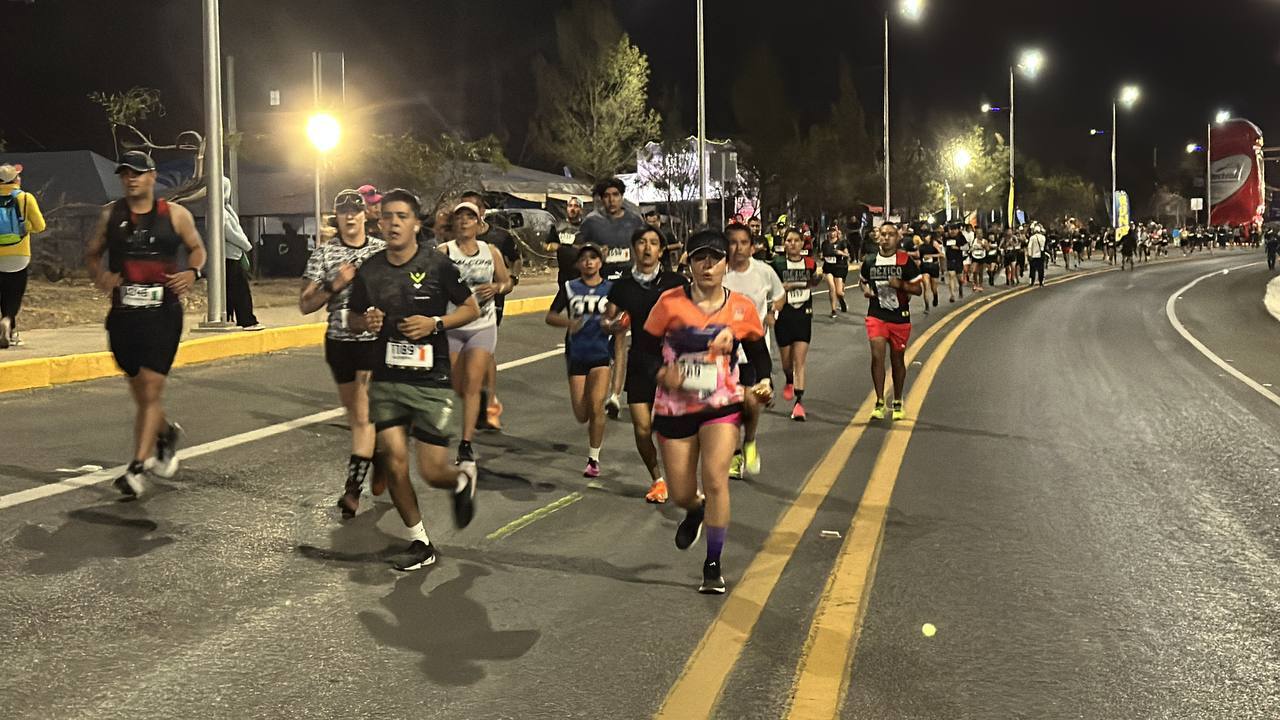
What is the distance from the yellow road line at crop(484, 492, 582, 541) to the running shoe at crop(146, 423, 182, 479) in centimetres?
214

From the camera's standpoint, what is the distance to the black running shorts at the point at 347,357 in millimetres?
8195

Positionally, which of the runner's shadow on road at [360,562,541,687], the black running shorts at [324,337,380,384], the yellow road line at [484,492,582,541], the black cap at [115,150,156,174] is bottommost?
the runner's shadow on road at [360,562,541,687]

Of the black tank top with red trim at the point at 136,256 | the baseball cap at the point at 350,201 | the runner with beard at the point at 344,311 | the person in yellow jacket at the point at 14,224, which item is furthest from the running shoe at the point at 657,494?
the person in yellow jacket at the point at 14,224

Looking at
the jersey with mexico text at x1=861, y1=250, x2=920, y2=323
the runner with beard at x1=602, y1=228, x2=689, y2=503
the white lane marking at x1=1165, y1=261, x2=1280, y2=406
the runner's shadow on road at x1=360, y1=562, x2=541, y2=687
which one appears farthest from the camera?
the white lane marking at x1=1165, y1=261, x2=1280, y2=406

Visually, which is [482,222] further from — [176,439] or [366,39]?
[366,39]

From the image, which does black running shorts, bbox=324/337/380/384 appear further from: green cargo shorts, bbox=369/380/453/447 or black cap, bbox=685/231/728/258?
black cap, bbox=685/231/728/258

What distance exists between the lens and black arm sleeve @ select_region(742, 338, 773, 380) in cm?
655

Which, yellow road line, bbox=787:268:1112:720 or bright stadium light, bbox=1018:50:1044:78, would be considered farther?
bright stadium light, bbox=1018:50:1044:78

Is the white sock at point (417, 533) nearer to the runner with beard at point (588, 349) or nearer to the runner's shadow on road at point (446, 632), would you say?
the runner's shadow on road at point (446, 632)

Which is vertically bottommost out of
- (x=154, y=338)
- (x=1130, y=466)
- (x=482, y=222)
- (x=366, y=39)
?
(x=1130, y=466)

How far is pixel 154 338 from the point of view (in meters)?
8.44

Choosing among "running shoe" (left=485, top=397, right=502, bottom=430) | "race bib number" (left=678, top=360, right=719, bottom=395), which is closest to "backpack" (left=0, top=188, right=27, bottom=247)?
"running shoe" (left=485, top=397, right=502, bottom=430)

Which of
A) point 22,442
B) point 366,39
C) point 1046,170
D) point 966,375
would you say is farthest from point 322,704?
point 1046,170

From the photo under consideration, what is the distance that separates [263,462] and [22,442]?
1.92 metres
